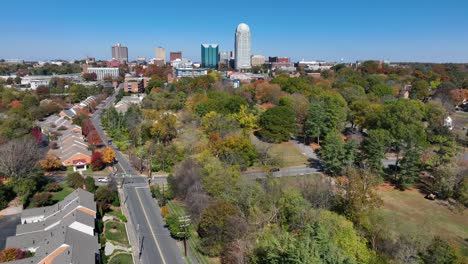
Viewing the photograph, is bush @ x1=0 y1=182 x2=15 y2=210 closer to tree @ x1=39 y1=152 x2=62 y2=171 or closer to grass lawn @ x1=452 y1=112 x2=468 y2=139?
tree @ x1=39 y1=152 x2=62 y2=171

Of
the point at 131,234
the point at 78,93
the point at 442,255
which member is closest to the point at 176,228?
the point at 131,234

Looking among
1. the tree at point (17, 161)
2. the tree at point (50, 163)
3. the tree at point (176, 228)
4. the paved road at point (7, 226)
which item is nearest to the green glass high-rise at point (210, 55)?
the tree at point (50, 163)

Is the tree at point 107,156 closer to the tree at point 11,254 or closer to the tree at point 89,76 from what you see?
the tree at point 11,254

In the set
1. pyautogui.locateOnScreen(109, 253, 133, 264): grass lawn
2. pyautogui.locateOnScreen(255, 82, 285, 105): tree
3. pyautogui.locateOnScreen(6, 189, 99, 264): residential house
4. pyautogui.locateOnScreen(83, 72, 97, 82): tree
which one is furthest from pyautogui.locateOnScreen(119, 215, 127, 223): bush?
pyautogui.locateOnScreen(83, 72, 97, 82): tree

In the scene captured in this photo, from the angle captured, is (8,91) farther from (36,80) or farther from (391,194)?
(391,194)

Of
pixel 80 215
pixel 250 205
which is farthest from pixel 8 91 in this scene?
pixel 250 205

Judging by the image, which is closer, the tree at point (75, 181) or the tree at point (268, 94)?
the tree at point (75, 181)
